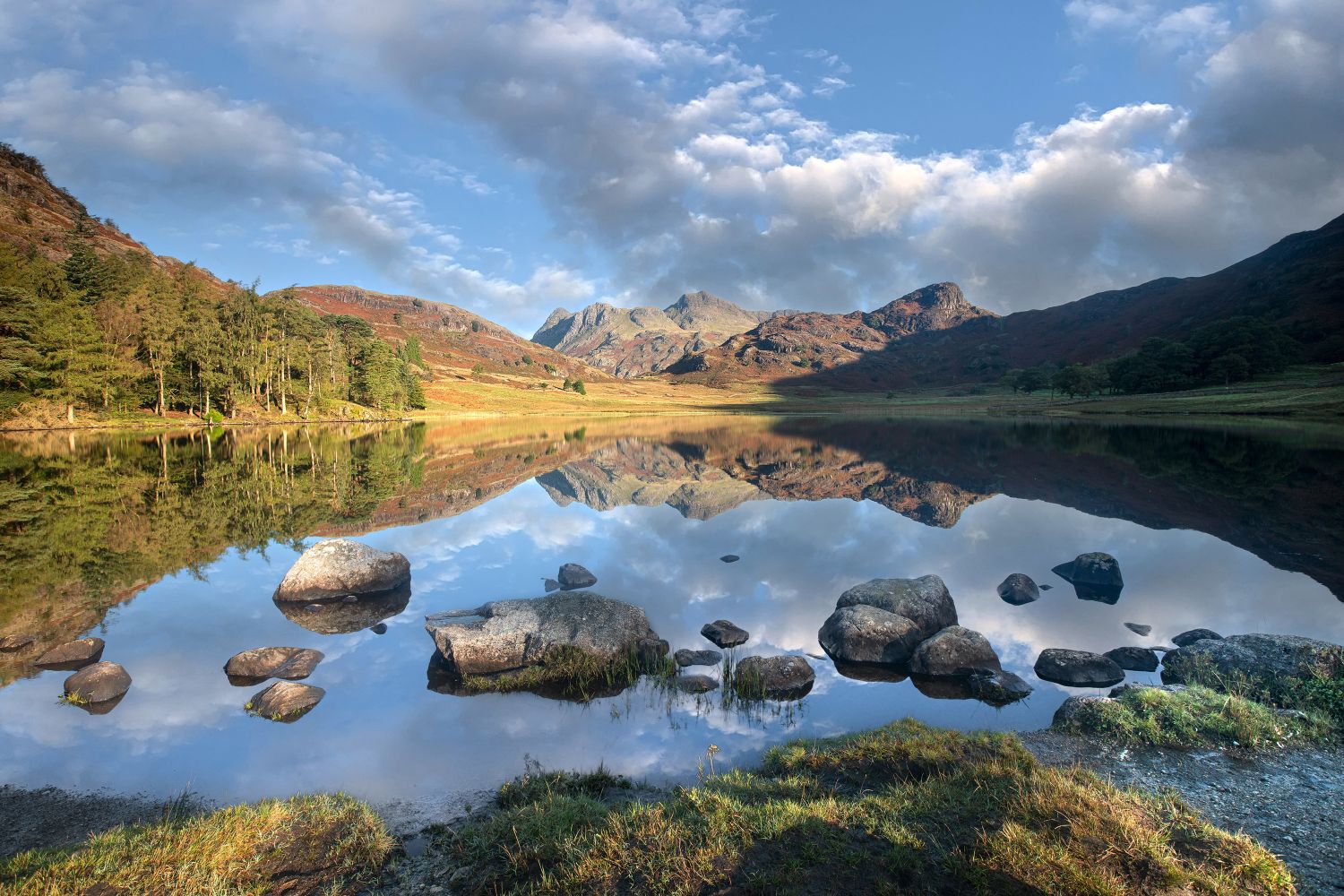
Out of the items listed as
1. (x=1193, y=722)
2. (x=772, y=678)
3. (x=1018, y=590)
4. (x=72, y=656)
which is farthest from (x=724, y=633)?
(x=72, y=656)

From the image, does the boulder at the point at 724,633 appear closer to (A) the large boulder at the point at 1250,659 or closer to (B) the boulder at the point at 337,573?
(A) the large boulder at the point at 1250,659

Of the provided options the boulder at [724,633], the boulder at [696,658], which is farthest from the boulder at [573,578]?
the boulder at [696,658]

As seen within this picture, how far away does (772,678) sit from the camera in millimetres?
12586

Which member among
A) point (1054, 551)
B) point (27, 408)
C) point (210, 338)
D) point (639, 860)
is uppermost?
point (210, 338)

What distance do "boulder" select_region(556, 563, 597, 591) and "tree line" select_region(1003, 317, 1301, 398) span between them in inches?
6480

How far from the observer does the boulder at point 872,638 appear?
14023 millimetres

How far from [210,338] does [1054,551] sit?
103774mm

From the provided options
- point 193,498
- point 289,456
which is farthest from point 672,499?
point 289,456

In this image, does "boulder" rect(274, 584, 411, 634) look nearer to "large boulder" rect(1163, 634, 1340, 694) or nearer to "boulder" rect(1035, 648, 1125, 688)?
"boulder" rect(1035, 648, 1125, 688)

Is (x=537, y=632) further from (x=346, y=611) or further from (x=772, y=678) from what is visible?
(x=346, y=611)

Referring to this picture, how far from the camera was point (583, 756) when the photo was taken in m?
9.95

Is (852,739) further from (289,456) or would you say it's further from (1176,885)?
(289,456)

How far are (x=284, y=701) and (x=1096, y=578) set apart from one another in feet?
77.2

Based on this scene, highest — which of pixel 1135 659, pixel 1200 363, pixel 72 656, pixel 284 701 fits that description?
pixel 1200 363
